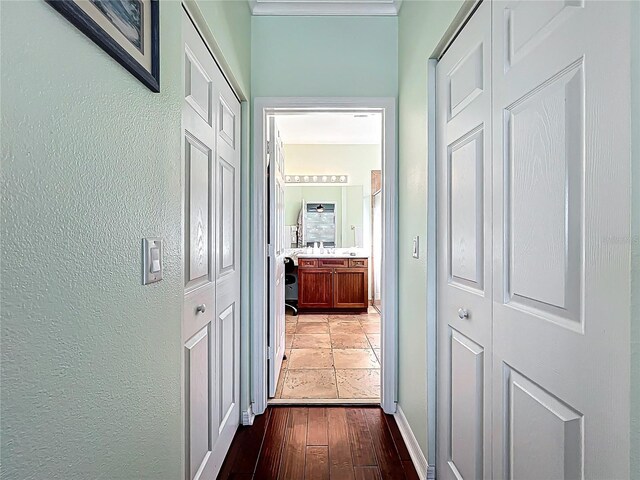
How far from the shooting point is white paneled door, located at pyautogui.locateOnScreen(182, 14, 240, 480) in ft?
4.45

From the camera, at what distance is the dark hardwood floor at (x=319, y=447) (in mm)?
1840

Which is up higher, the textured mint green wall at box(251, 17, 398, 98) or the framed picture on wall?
the textured mint green wall at box(251, 17, 398, 98)

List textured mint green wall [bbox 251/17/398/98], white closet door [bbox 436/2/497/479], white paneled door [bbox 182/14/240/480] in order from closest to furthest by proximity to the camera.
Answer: white closet door [bbox 436/2/497/479], white paneled door [bbox 182/14/240/480], textured mint green wall [bbox 251/17/398/98]

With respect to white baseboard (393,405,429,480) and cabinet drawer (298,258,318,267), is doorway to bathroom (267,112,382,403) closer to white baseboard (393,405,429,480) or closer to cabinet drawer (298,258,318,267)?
cabinet drawer (298,258,318,267)

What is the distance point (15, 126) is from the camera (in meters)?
0.53

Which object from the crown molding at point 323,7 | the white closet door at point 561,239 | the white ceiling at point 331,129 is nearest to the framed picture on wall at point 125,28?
the white closet door at point 561,239

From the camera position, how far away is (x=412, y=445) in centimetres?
197

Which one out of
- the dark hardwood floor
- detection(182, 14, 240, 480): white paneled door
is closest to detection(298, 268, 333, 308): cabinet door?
the dark hardwood floor

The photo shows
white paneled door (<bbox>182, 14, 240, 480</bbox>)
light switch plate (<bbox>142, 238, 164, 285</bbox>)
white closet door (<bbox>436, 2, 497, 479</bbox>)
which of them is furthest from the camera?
white paneled door (<bbox>182, 14, 240, 480</bbox>)

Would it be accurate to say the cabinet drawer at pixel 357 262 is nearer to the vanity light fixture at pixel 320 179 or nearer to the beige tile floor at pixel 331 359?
the beige tile floor at pixel 331 359

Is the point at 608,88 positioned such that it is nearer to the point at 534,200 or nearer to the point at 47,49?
the point at 534,200

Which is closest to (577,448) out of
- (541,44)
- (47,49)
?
(541,44)

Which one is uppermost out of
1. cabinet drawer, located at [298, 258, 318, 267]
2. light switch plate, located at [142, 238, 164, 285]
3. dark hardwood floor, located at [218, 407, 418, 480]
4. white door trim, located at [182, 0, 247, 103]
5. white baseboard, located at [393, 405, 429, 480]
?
white door trim, located at [182, 0, 247, 103]

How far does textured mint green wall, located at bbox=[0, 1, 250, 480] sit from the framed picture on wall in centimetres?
2
